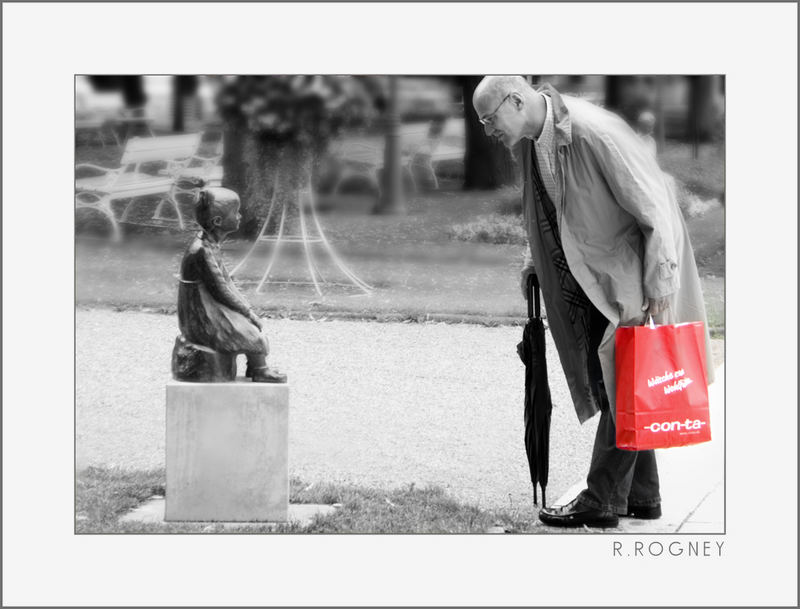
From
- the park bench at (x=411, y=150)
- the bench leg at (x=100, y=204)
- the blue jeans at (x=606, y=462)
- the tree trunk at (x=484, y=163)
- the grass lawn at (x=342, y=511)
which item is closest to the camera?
the blue jeans at (x=606, y=462)

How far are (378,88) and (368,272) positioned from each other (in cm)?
132

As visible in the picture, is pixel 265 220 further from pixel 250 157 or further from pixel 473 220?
pixel 473 220

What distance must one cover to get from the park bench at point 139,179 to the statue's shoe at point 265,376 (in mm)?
2987

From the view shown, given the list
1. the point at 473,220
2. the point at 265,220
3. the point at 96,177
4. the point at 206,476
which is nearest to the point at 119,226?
the point at 96,177

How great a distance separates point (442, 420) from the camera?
20.3 feet

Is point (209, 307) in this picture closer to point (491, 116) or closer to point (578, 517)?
point (491, 116)

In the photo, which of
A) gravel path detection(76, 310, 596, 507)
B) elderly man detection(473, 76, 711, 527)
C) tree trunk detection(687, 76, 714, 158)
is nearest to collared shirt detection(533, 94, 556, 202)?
elderly man detection(473, 76, 711, 527)

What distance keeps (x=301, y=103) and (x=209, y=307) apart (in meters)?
3.13

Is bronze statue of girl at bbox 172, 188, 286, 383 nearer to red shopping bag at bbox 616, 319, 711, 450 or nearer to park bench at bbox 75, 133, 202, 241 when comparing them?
red shopping bag at bbox 616, 319, 711, 450

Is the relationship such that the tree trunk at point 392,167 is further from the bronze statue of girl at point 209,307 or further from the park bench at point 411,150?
the bronze statue of girl at point 209,307

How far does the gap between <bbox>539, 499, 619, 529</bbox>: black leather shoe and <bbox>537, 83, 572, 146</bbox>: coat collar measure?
132cm

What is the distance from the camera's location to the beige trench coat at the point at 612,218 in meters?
4.05

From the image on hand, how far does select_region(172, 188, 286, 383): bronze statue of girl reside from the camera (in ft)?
14.2

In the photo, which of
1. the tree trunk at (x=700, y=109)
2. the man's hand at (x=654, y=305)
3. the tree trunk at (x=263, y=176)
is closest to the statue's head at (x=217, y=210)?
the man's hand at (x=654, y=305)
